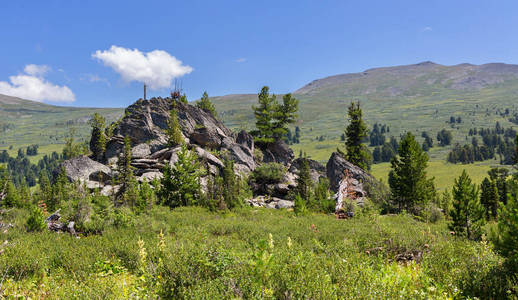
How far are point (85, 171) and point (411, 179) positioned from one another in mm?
34631

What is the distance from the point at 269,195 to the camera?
33688 mm

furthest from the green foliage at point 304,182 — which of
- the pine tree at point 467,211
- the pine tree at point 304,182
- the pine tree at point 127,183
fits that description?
the pine tree at point 127,183

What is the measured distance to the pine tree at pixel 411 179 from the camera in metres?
26.6

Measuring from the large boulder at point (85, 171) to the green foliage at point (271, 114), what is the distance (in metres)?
24.4

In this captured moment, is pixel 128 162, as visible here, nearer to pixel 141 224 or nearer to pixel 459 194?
pixel 141 224

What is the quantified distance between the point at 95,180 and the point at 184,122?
15332 millimetres

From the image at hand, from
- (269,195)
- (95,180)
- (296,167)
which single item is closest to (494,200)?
(296,167)

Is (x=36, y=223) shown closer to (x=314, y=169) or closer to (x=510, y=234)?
(x=510, y=234)

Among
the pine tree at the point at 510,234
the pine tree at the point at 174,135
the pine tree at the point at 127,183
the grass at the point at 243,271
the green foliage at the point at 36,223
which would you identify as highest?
the pine tree at the point at 174,135

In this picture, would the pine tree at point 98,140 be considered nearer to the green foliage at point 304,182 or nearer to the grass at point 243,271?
the green foliage at point 304,182

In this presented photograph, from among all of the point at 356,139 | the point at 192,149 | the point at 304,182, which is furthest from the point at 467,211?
the point at 356,139

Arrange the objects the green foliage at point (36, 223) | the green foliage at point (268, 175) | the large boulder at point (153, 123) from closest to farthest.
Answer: the green foliage at point (36, 223)
the green foliage at point (268, 175)
the large boulder at point (153, 123)

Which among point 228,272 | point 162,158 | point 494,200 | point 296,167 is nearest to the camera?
point 228,272

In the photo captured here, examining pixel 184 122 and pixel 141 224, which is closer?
pixel 141 224
